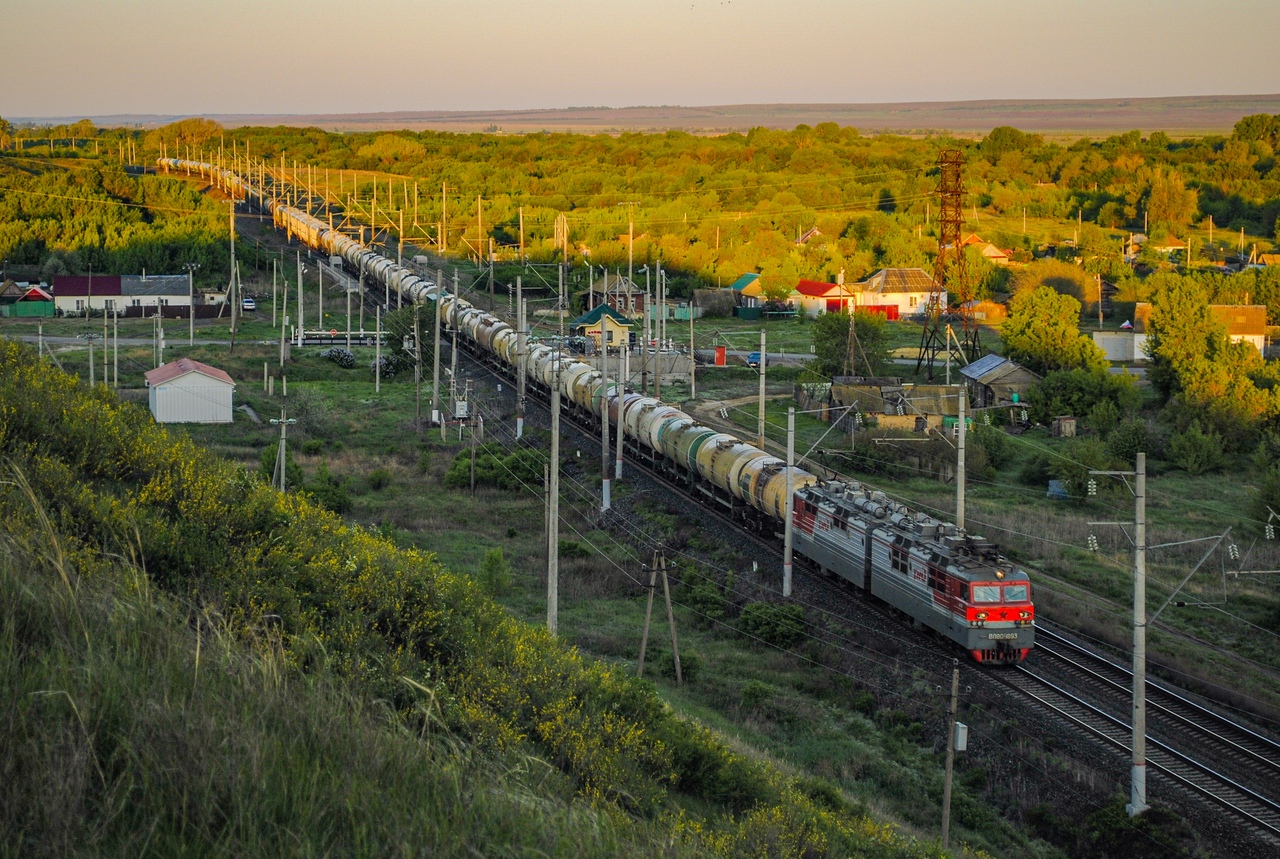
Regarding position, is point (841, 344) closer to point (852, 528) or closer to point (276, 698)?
point (852, 528)

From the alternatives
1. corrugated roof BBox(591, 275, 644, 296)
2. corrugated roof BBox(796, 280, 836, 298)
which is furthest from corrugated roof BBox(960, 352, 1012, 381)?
corrugated roof BBox(796, 280, 836, 298)

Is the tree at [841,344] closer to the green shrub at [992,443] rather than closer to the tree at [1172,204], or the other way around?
the green shrub at [992,443]

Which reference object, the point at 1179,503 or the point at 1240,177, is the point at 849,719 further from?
the point at 1240,177

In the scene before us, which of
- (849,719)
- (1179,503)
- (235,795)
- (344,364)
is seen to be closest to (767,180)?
(344,364)

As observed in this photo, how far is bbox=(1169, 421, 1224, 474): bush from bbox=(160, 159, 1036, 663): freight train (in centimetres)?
1783

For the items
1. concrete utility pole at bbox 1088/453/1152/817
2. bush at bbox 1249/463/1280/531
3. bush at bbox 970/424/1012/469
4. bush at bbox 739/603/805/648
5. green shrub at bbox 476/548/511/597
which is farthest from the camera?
bush at bbox 970/424/1012/469

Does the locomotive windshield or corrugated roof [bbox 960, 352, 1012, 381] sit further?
corrugated roof [bbox 960, 352, 1012, 381]

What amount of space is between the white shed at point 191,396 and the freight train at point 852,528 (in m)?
13.0

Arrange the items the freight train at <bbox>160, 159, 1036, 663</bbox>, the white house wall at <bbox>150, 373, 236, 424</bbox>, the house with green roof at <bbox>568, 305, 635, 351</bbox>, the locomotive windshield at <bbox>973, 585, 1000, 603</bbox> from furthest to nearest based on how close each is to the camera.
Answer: the house with green roof at <bbox>568, 305, 635, 351</bbox>, the white house wall at <bbox>150, 373, 236, 424</bbox>, the freight train at <bbox>160, 159, 1036, 663</bbox>, the locomotive windshield at <bbox>973, 585, 1000, 603</bbox>

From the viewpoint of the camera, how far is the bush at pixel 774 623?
84.2ft

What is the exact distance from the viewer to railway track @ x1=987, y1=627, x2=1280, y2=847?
1825cm

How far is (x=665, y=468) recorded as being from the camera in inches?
1561

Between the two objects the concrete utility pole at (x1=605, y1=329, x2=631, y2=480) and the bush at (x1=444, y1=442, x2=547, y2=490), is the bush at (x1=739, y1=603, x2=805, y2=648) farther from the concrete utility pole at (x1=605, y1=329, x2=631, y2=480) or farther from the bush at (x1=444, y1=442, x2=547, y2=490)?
the bush at (x1=444, y1=442, x2=547, y2=490)

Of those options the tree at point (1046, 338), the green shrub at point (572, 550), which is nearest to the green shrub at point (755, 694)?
the green shrub at point (572, 550)
